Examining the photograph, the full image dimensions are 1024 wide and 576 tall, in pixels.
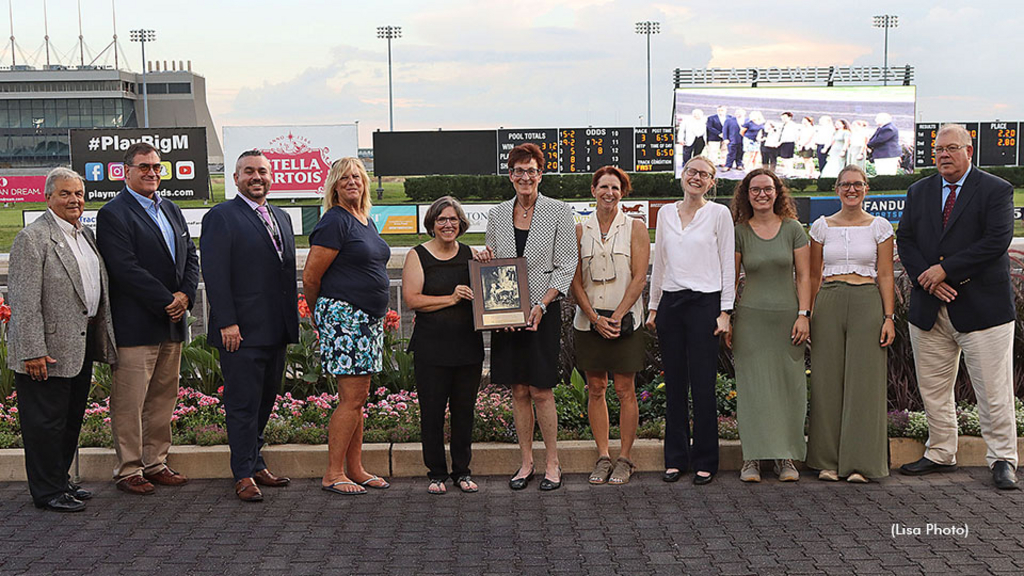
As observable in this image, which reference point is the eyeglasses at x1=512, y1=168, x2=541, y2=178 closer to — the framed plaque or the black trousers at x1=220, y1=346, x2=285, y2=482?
the framed plaque

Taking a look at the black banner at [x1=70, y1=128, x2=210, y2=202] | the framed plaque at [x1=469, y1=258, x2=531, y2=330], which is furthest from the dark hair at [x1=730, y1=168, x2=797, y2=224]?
the black banner at [x1=70, y1=128, x2=210, y2=202]

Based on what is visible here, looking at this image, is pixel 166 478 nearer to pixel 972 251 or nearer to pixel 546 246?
pixel 546 246

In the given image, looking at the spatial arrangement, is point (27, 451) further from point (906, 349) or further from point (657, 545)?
point (906, 349)

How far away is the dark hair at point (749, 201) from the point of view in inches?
243

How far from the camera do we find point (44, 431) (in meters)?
5.79

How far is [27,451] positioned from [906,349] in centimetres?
617

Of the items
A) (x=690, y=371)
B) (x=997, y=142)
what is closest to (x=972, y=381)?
(x=690, y=371)

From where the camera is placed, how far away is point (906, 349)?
732 centimetres

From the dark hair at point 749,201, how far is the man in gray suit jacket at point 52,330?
4.09 metres

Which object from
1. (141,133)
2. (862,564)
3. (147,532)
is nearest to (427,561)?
(147,532)

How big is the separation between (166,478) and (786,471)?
13.3 feet

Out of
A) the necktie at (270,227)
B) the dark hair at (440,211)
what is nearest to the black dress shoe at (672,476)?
the dark hair at (440,211)

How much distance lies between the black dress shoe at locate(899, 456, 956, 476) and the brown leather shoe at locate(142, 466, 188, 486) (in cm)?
476

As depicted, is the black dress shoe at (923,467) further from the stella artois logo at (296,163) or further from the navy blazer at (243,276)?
the stella artois logo at (296,163)
